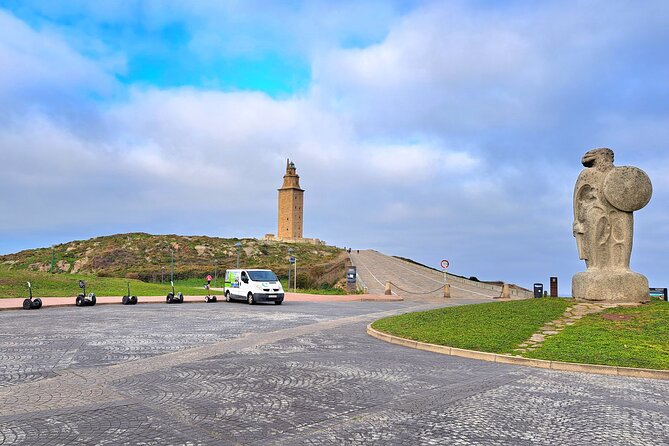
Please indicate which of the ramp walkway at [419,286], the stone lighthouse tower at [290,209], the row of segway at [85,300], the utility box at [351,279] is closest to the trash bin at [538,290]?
the ramp walkway at [419,286]

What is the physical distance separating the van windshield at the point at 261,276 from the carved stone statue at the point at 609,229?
14.8 metres

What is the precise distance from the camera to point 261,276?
88.1 ft

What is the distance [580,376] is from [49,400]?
8.06 m

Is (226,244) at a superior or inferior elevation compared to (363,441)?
superior

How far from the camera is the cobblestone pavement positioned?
511 cm

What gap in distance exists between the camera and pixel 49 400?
20.7ft

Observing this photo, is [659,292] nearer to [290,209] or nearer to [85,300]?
Answer: [85,300]

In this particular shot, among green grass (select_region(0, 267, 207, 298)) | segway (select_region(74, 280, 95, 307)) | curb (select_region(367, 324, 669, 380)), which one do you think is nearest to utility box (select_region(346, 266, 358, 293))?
green grass (select_region(0, 267, 207, 298))

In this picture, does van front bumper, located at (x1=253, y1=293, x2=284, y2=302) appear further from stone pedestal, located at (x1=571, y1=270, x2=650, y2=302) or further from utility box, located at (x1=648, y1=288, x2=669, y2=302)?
utility box, located at (x1=648, y1=288, x2=669, y2=302)

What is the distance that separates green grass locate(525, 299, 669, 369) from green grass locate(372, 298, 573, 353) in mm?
879

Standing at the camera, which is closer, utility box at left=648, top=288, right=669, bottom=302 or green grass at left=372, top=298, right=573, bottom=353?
green grass at left=372, top=298, right=573, bottom=353

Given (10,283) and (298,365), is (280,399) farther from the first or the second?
(10,283)

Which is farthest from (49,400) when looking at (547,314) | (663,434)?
(547,314)

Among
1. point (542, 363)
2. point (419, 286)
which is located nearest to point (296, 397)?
point (542, 363)
